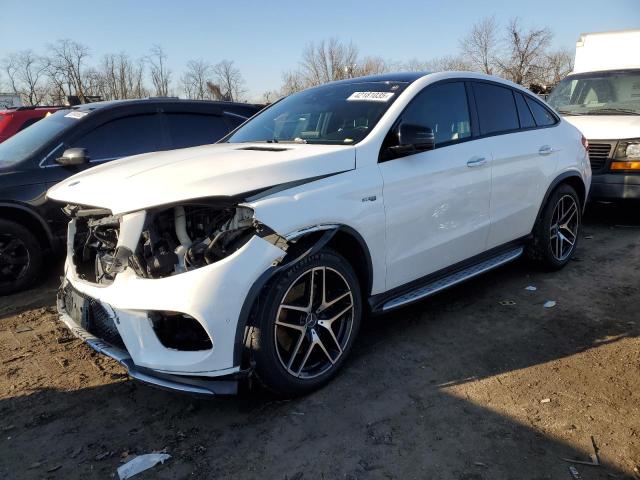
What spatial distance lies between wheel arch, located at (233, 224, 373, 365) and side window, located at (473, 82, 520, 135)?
5.51 ft

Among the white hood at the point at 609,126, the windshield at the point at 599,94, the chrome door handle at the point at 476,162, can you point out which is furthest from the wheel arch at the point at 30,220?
the windshield at the point at 599,94

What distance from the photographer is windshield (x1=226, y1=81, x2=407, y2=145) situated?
134 inches

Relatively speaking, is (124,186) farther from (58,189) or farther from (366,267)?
(366,267)

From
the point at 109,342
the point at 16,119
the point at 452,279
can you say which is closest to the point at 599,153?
the point at 452,279

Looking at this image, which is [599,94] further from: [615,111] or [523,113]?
[523,113]

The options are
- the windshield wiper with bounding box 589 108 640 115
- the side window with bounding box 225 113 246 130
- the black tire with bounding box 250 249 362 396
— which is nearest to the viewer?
the black tire with bounding box 250 249 362 396

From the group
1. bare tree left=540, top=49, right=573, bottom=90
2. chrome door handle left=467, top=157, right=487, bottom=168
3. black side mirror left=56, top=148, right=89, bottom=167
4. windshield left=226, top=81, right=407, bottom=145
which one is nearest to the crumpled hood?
windshield left=226, top=81, right=407, bottom=145

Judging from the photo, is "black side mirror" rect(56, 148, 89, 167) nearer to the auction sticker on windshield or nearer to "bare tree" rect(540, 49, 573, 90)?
the auction sticker on windshield

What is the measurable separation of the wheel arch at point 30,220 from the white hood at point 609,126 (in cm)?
621

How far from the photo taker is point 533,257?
478 centimetres

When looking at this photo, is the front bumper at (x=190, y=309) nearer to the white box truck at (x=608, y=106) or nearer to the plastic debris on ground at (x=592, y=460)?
the plastic debris on ground at (x=592, y=460)

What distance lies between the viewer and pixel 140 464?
2.43m

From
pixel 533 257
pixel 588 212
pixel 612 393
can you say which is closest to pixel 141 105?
pixel 533 257

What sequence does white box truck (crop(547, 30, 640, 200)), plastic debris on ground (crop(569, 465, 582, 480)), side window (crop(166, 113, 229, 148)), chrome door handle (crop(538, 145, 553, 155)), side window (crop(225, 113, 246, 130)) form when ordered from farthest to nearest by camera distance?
1. white box truck (crop(547, 30, 640, 200))
2. side window (crop(225, 113, 246, 130))
3. side window (crop(166, 113, 229, 148))
4. chrome door handle (crop(538, 145, 553, 155))
5. plastic debris on ground (crop(569, 465, 582, 480))
